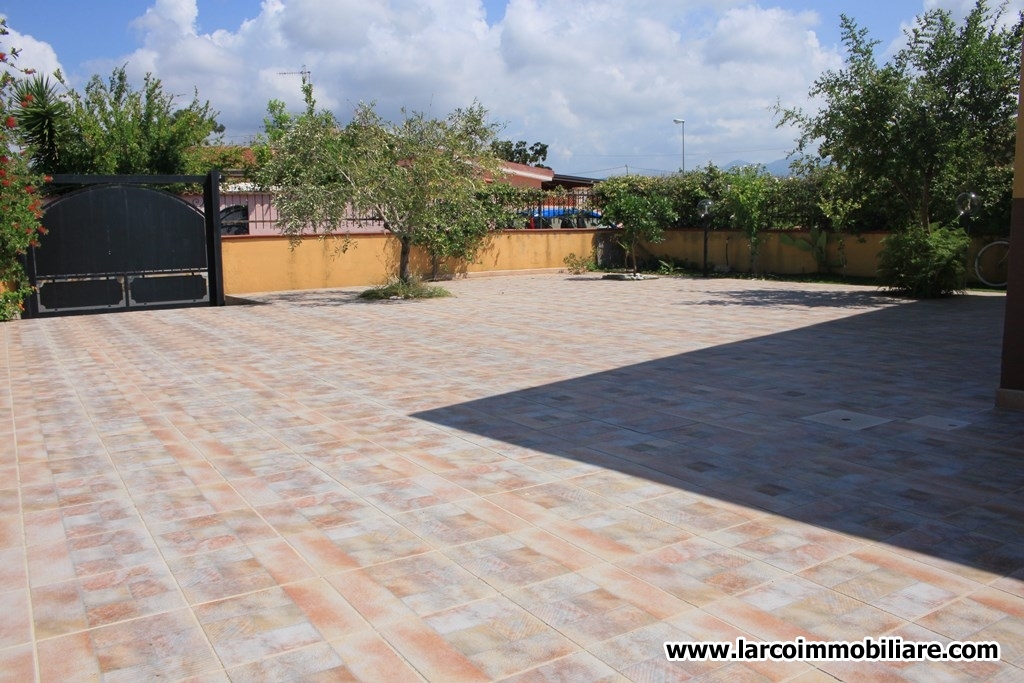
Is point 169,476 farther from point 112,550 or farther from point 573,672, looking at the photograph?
point 573,672

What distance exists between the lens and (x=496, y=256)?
22.4 meters

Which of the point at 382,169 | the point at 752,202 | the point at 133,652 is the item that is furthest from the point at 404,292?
the point at 133,652

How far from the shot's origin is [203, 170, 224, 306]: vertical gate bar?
1580 centimetres

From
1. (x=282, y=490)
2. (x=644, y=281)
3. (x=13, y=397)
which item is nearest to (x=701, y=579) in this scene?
(x=282, y=490)

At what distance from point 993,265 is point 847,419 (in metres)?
13.1

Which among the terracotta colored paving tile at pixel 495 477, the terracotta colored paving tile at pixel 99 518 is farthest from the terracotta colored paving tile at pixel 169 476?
the terracotta colored paving tile at pixel 495 477

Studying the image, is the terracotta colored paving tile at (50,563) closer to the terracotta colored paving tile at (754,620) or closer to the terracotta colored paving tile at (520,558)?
the terracotta colored paving tile at (520,558)

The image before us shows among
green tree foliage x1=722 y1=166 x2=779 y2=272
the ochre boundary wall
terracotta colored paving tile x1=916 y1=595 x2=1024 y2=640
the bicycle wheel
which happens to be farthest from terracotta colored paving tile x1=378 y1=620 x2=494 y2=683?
green tree foliage x1=722 y1=166 x2=779 y2=272

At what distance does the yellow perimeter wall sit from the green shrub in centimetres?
274

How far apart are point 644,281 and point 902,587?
16.9 m

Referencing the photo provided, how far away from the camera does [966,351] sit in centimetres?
1001

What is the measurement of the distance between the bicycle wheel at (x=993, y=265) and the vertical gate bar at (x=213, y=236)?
14670 mm

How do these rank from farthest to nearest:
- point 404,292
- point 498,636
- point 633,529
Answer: point 404,292 < point 633,529 < point 498,636

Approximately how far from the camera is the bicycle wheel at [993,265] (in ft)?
56.9
